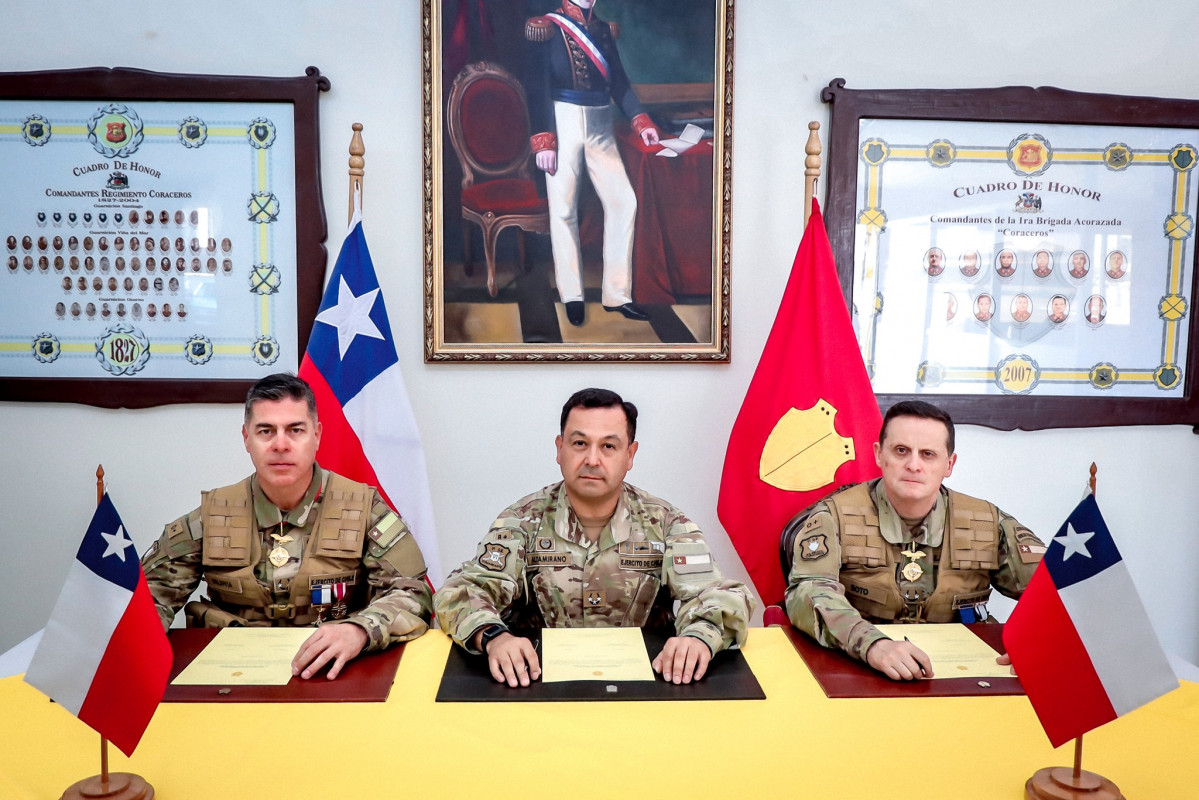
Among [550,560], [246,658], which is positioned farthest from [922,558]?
[246,658]

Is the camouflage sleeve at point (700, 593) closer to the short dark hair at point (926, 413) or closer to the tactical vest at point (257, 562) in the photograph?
the short dark hair at point (926, 413)

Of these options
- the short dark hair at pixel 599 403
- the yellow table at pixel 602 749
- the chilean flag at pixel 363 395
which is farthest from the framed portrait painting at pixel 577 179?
the yellow table at pixel 602 749

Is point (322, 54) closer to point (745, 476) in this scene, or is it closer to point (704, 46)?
point (704, 46)

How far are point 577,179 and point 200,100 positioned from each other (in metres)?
1.23

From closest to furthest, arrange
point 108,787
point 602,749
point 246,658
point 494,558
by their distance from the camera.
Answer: point 108,787 < point 602,749 < point 246,658 < point 494,558

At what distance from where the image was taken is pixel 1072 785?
1.08 m

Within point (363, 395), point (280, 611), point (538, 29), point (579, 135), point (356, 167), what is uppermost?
point (538, 29)

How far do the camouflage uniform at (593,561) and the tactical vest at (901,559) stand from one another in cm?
36

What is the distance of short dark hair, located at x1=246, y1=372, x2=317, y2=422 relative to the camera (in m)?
1.95

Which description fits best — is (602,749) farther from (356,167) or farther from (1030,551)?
(356,167)

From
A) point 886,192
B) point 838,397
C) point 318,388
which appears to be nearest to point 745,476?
point 838,397

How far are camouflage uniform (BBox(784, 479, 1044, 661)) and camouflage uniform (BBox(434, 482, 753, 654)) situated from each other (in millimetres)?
283

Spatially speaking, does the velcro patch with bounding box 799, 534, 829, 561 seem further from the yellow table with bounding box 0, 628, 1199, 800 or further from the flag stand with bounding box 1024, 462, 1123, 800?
the flag stand with bounding box 1024, 462, 1123, 800

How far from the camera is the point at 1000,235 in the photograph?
277 centimetres
